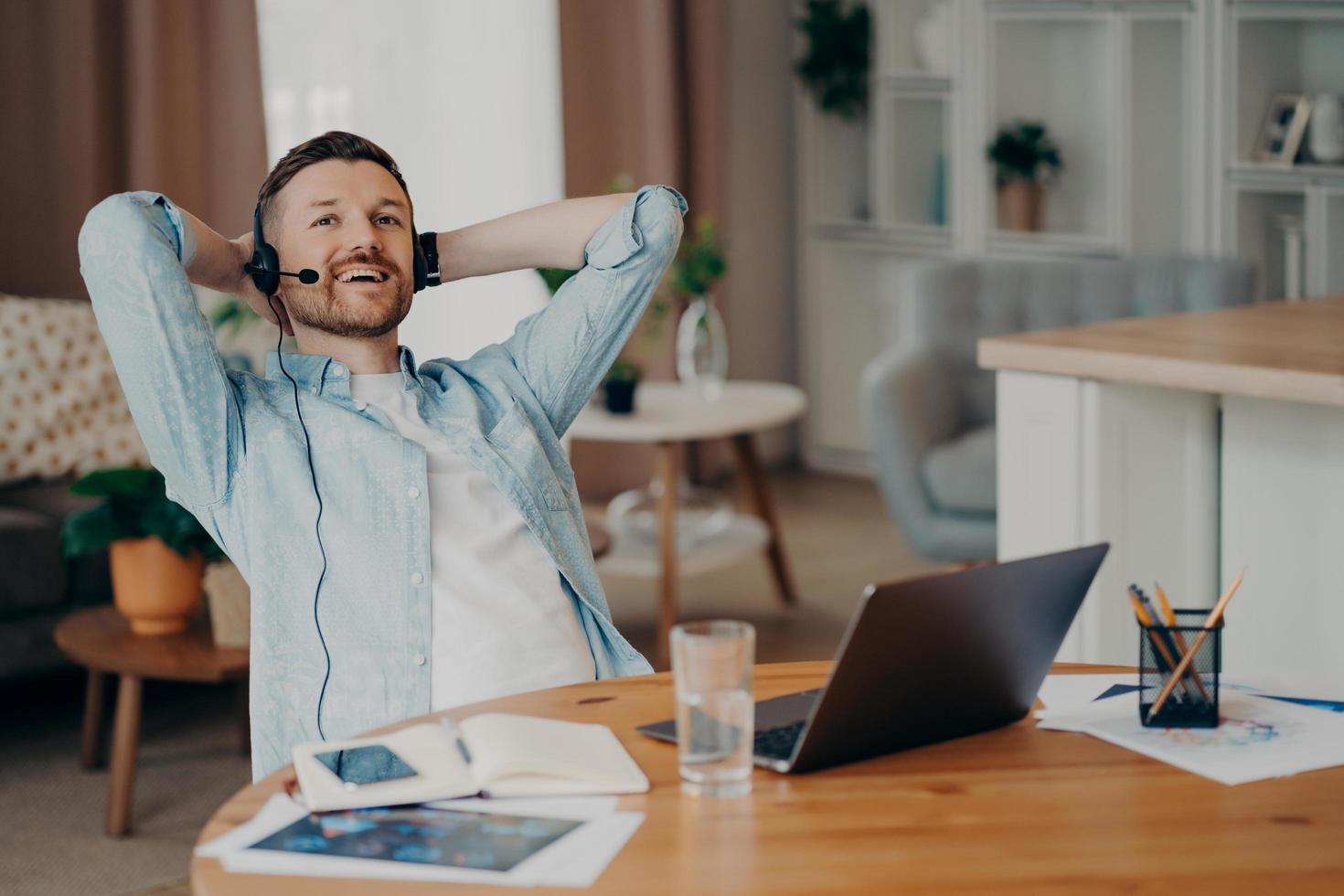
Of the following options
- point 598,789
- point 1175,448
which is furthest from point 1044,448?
point 598,789

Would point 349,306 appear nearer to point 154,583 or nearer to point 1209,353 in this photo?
point 1209,353

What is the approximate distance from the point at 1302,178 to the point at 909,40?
4.70 ft

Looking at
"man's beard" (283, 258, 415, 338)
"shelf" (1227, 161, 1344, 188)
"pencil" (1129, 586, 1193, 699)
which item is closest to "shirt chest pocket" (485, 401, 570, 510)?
"man's beard" (283, 258, 415, 338)

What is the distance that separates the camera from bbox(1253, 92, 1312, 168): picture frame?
4.34 metres

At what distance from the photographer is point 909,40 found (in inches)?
208

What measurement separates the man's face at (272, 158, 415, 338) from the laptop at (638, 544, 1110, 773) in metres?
0.60

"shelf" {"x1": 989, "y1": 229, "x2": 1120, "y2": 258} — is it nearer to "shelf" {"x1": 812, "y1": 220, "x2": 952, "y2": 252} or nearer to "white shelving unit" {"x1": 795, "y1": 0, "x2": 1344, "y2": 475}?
"white shelving unit" {"x1": 795, "y1": 0, "x2": 1344, "y2": 475}

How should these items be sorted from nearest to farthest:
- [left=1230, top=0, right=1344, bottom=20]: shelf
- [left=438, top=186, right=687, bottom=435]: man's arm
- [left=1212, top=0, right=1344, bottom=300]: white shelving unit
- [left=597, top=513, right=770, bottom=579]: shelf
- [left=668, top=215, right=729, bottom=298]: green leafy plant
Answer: [left=438, top=186, right=687, bottom=435]: man's arm < [left=597, top=513, right=770, bottom=579]: shelf < [left=668, top=215, right=729, bottom=298]: green leafy plant < [left=1230, top=0, right=1344, bottom=20]: shelf < [left=1212, top=0, right=1344, bottom=300]: white shelving unit

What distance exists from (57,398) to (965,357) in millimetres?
2050

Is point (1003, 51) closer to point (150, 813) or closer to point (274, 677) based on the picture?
point (150, 813)

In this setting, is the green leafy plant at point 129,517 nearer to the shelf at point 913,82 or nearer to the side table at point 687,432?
the side table at point 687,432

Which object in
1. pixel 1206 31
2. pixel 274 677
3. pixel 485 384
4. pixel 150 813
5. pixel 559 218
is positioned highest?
pixel 1206 31

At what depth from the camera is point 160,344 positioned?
147 cm

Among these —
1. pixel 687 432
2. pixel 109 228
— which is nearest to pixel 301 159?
pixel 109 228
